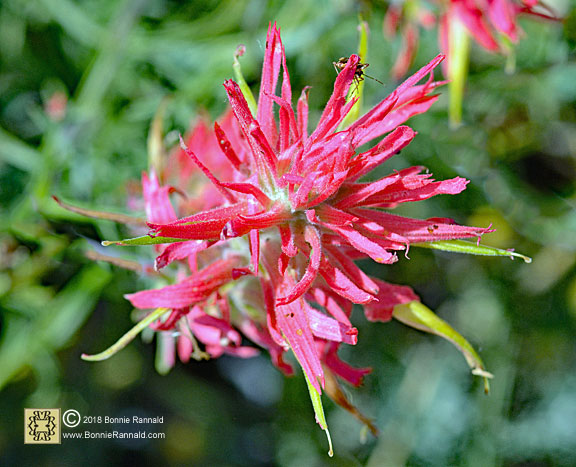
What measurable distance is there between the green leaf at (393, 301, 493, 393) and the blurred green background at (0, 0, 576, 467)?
0.52m

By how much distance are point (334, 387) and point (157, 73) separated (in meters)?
0.89

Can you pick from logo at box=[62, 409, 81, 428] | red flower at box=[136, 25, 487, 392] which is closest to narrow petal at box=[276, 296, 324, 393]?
red flower at box=[136, 25, 487, 392]

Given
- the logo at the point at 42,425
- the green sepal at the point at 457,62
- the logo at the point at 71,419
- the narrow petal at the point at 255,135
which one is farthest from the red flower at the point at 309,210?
the logo at the point at 71,419

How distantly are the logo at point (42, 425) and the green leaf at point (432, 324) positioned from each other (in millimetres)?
579

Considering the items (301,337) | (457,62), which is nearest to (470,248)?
(301,337)

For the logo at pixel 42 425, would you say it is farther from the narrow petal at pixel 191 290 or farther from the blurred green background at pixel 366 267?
the narrow petal at pixel 191 290

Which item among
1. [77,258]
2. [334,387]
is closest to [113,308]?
[77,258]

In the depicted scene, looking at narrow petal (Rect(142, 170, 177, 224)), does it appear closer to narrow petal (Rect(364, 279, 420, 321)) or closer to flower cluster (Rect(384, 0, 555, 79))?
narrow petal (Rect(364, 279, 420, 321))

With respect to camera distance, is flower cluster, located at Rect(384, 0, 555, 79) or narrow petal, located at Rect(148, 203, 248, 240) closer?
narrow petal, located at Rect(148, 203, 248, 240)

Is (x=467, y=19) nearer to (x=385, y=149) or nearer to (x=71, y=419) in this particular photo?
(x=385, y=149)

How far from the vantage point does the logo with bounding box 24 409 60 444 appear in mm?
817

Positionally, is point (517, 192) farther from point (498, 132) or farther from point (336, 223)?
point (336, 223)

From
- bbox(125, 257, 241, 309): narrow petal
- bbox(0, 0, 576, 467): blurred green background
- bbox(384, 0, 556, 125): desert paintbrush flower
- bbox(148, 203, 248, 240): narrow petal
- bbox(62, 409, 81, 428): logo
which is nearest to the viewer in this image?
bbox(148, 203, 248, 240): narrow petal

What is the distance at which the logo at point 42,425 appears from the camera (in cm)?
82
